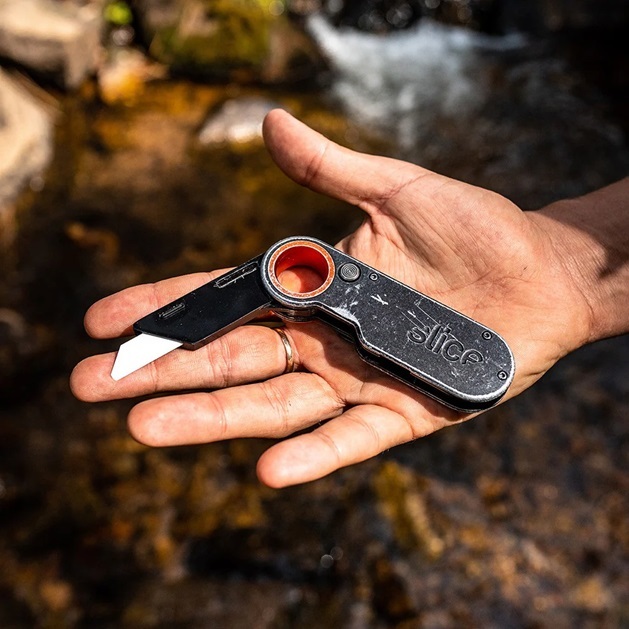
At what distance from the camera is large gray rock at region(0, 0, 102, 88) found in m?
6.79

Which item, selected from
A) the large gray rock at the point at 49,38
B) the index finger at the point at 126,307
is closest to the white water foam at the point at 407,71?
the large gray rock at the point at 49,38

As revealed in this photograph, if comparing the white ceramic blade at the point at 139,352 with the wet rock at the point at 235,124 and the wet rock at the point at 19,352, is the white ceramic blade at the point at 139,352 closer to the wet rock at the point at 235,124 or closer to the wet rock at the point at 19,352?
the wet rock at the point at 19,352

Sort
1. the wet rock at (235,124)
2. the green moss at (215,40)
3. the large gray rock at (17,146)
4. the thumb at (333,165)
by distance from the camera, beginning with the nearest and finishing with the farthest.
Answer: the thumb at (333,165)
the large gray rock at (17,146)
the wet rock at (235,124)
the green moss at (215,40)

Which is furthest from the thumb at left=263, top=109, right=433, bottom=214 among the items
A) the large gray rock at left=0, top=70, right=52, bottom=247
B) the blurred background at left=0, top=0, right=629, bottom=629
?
the large gray rock at left=0, top=70, right=52, bottom=247

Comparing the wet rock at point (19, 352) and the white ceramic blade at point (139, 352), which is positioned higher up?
the white ceramic blade at point (139, 352)

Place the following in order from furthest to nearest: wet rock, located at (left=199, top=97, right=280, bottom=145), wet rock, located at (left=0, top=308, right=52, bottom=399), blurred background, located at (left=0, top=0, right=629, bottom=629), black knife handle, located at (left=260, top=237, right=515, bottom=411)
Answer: wet rock, located at (left=199, top=97, right=280, bottom=145) < wet rock, located at (left=0, top=308, right=52, bottom=399) < blurred background, located at (left=0, top=0, right=629, bottom=629) < black knife handle, located at (left=260, top=237, right=515, bottom=411)

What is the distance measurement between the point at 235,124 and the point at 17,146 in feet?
7.54

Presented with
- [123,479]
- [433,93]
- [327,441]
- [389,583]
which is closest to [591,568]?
[389,583]

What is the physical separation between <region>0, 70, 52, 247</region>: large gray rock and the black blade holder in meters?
3.81

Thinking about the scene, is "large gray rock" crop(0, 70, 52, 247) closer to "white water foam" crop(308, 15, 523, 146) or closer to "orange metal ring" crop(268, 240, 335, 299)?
"white water foam" crop(308, 15, 523, 146)

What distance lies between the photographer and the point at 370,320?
9.97ft

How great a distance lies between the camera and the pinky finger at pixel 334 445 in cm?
258

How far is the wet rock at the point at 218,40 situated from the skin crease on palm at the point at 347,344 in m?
4.67

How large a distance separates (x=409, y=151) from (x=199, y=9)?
326cm
